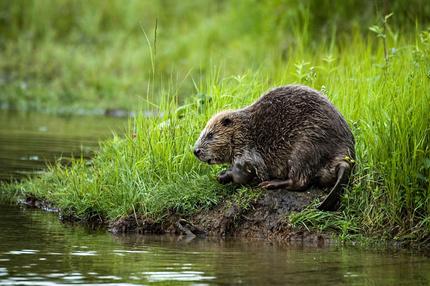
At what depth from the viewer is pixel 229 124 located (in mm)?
7773

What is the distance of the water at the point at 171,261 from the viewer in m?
5.64

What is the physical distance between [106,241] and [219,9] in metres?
16.0

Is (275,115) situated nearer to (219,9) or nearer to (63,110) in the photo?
(63,110)

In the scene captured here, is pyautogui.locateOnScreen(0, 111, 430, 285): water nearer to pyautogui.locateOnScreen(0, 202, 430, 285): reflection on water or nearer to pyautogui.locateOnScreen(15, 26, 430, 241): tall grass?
pyautogui.locateOnScreen(0, 202, 430, 285): reflection on water

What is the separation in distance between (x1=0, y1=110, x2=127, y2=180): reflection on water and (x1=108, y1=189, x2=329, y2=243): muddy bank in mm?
1747

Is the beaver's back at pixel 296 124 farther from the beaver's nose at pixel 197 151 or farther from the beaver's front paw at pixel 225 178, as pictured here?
the beaver's nose at pixel 197 151

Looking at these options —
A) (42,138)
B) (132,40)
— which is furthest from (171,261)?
(132,40)

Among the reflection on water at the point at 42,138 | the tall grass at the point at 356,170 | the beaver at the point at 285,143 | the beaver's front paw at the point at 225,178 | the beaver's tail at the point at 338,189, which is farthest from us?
the reflection on water at the point at 42,138

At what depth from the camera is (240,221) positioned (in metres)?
7.52

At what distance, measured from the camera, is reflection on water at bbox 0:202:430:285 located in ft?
18.5

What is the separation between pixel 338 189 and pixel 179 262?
1.65 metres

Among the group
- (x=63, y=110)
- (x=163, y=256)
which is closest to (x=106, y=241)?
(x=163, y=256)

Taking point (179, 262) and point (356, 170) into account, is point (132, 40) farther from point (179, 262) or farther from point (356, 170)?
point (179, 262)

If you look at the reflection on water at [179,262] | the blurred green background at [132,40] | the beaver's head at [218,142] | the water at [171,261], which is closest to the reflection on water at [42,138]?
the blurred green background at [132,40]
